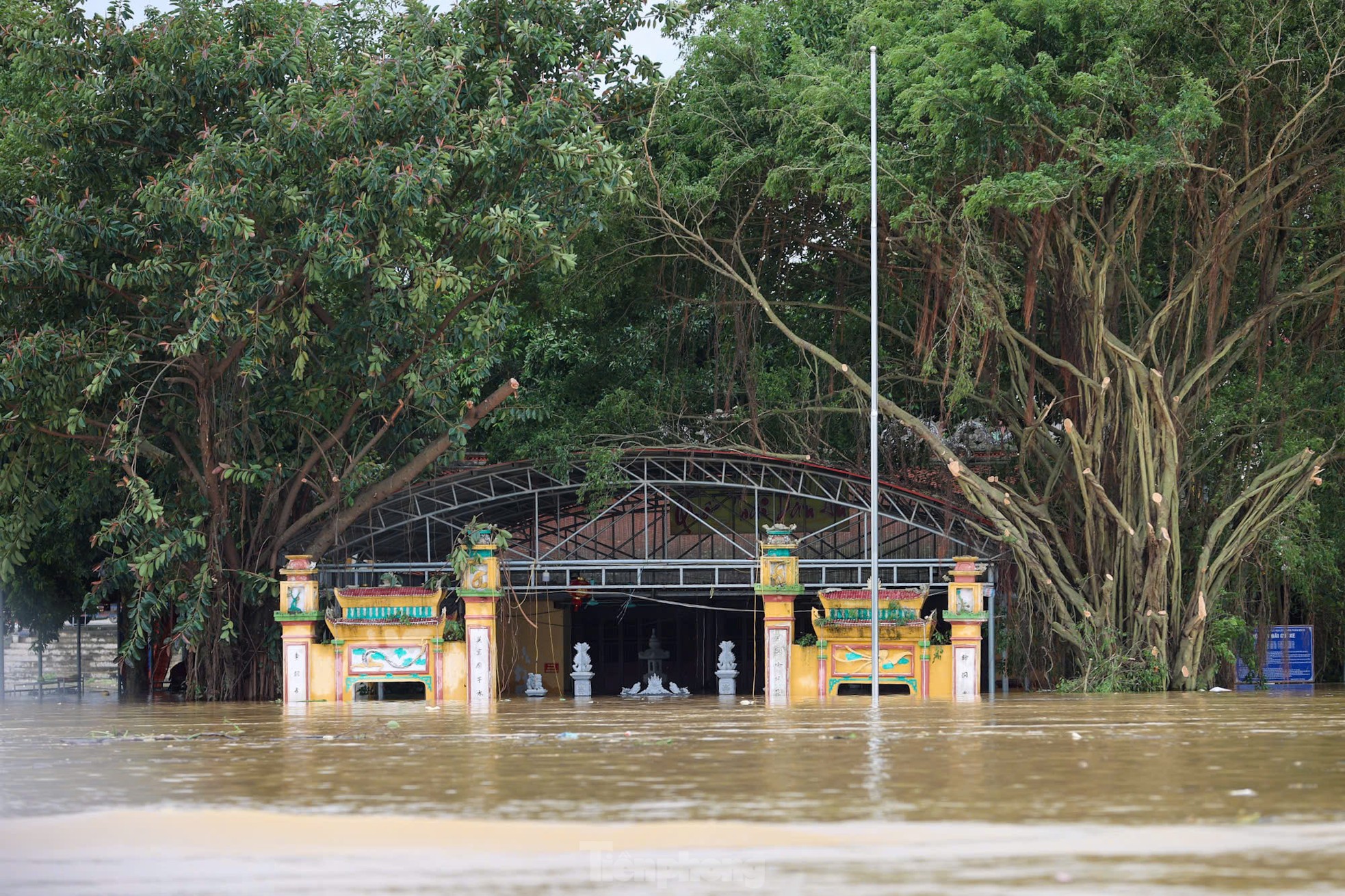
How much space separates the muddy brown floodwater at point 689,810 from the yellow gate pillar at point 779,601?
24.6ft

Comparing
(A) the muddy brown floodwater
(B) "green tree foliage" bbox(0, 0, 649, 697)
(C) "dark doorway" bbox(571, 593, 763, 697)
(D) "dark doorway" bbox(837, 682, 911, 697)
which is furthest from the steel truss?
(A) the muddy brown floodwater

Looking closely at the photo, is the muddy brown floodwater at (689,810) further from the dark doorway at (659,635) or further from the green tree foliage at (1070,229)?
the dark doorway at (659,635)

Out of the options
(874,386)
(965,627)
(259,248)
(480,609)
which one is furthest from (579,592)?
(259,248)

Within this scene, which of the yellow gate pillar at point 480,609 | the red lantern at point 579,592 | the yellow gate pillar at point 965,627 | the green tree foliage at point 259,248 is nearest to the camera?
the green tree foliage at point 259,248

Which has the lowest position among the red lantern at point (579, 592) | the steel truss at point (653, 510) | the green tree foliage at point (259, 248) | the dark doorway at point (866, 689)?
the dark doorway at point (866, 689)

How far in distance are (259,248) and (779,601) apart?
8046mm

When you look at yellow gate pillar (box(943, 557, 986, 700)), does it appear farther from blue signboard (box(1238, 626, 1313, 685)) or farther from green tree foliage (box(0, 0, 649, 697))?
blue signboard (box(1238, 626, 1313, 685))

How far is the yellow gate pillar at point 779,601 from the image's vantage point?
2086cm

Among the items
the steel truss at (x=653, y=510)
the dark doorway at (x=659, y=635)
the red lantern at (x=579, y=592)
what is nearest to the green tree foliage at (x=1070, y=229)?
the steel truss at (x=653, y=510)

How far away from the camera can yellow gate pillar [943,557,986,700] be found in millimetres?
20625

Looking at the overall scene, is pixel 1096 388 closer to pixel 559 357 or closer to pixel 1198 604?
pixel 1198 604

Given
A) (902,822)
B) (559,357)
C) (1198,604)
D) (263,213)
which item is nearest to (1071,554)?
(1198,604)

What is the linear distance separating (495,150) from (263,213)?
2954 millimetres

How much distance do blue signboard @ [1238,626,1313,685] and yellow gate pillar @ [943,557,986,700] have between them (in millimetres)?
7426
